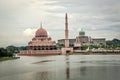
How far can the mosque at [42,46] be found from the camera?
3866 inches

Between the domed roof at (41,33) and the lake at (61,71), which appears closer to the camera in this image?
the lake at (61,71)

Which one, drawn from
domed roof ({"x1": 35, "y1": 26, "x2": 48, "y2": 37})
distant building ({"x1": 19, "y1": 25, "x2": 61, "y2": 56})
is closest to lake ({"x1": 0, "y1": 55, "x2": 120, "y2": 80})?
distant building ({"x1": 19, "y1": 25, "x2": 61, "y2": 56})

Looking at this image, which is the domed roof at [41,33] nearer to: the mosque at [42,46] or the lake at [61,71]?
the mosque at [42,46]

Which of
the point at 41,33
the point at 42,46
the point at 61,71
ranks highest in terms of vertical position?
the point at 41,33

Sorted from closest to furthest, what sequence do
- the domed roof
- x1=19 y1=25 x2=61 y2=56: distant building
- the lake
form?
the lake
x1=19 y1=25 x2=61 y2=56: distant building
the domed roof

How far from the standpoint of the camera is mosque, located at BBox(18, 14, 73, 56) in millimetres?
98188

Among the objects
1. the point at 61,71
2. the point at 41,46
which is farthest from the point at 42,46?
the point at 61,71

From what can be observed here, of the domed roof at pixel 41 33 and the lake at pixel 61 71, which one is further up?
the domed roof at pixel 41 33

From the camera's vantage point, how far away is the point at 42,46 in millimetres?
99688

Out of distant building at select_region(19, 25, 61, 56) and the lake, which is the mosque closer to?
distant building at select_region(19, 25, 61, 56)

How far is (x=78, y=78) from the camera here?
75.1 ft

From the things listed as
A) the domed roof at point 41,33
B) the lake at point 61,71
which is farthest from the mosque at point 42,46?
the lake at point 61,71

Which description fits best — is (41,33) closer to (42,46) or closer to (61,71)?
(42,46)

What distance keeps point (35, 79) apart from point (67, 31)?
250 feet
